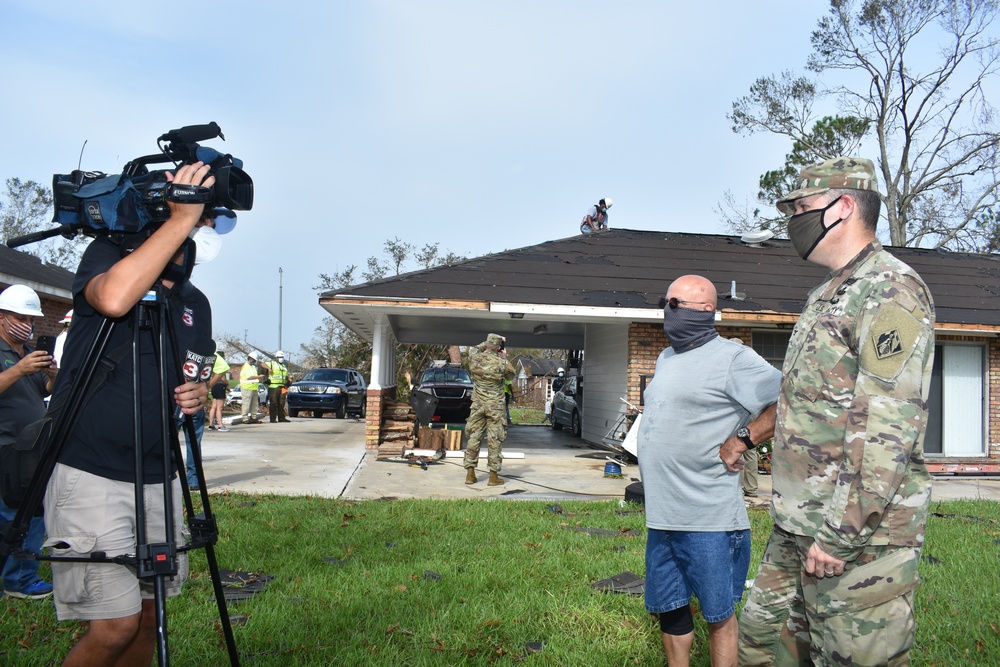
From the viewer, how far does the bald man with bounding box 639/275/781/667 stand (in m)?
2.87

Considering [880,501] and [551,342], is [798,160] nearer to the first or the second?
[551,342]

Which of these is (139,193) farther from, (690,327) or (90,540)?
(690,327)

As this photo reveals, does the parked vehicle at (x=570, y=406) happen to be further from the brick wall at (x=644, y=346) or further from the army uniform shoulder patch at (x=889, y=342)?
the army uniform shoulder patch at (x=889, y=342)

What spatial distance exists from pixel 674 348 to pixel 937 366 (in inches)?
515

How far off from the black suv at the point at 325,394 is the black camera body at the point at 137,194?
21.2m

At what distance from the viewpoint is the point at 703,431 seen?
2930 mm

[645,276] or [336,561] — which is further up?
[645,276]

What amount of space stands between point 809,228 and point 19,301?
14.9 feet

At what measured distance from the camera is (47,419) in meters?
2.22

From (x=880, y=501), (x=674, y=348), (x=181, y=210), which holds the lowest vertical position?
(x=880, y=501)

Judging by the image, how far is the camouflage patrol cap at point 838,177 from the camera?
95.2 inches

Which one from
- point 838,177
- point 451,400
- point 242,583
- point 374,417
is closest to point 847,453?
point 838,177

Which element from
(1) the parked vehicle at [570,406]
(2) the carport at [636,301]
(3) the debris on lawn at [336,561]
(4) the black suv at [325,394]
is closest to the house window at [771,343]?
(2) the carport at [636,301]

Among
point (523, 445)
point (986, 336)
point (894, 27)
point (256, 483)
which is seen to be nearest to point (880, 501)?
point (256, 483)
